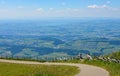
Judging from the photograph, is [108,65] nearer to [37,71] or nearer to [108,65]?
[108,65]

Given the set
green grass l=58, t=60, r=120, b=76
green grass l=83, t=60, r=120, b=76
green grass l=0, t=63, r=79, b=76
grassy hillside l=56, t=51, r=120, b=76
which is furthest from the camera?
green grass l=0, t=63, r=79, b=76

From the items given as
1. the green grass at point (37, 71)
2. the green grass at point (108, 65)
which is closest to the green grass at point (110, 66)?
the green grass at point (108, 65)

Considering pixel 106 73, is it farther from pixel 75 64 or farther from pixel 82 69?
pixel 75 64

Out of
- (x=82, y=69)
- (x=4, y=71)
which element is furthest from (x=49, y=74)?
(x=4, y=71)

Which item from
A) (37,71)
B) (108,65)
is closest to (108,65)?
(108,65)

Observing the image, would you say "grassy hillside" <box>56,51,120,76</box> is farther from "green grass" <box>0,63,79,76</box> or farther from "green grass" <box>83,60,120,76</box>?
"green grass" <box>0,63,79,76</box>

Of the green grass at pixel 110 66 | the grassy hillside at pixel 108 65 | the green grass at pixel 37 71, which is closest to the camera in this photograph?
the green grass at pixel 110 66

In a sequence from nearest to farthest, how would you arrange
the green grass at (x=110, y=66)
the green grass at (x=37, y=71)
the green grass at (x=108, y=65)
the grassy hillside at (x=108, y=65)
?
the green grass at (x=110, y=66) < the green grass at (x=108, y=65) < the grassy hillside at (x=108, y=65) < the green grass at (x=37, y=71)

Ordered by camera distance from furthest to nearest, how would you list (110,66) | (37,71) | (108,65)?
(108,65) → (110,66) → (37,71)

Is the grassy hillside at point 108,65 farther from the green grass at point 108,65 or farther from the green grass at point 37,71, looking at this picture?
the green grass at point 37,71

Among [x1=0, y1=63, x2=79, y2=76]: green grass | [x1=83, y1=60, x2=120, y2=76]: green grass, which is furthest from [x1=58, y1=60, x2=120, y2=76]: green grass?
[x1=0, y1=63, x2=79, y2=76]: green grass

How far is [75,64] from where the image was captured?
167 feet

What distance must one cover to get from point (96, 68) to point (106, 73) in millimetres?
4750

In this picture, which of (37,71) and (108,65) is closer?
(37,71)
